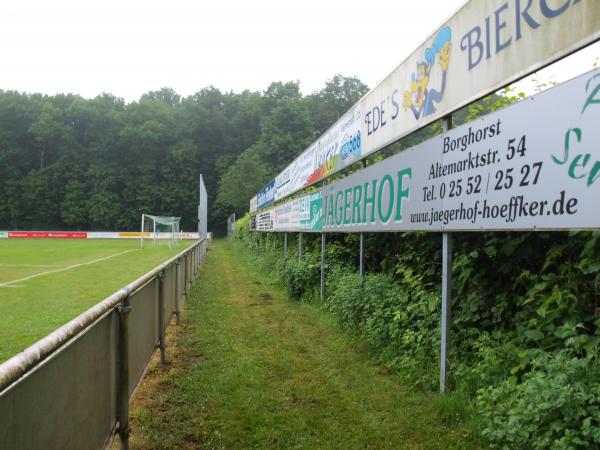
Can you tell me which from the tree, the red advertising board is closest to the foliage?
the tree

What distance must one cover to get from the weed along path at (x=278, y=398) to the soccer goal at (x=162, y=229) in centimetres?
3012

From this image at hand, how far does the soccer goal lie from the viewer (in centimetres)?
3810

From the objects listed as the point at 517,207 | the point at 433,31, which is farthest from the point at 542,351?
the point at 433,31

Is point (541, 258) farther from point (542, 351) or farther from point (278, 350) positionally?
point (278, 350)

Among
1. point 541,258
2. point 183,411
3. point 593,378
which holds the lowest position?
point 183,411

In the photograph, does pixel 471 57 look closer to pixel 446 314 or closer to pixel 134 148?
pixel 446 314

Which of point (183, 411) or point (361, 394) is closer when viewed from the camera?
point (183, 411)

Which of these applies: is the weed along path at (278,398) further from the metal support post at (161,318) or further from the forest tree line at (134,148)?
the forest tree line at (134,148)

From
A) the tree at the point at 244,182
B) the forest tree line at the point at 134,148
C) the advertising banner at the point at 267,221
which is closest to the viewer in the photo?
the advertising banner at the point at 267,221

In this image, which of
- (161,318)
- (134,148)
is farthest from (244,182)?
(161,318)

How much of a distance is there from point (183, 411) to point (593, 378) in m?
3.08

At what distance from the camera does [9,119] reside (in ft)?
244

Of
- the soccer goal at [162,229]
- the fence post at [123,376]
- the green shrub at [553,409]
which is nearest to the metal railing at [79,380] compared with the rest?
the fence post at [123,376]

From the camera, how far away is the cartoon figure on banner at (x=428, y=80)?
4703 mm
